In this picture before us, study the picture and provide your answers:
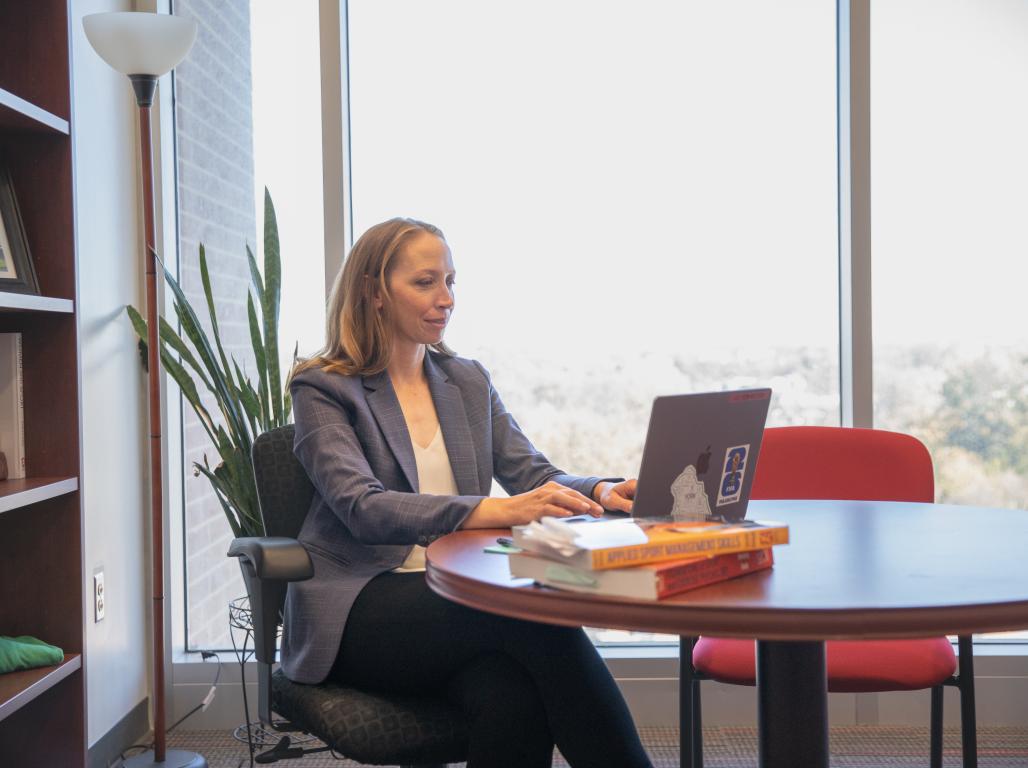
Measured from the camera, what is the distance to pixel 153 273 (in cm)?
263

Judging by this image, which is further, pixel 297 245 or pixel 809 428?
pixel 297 245

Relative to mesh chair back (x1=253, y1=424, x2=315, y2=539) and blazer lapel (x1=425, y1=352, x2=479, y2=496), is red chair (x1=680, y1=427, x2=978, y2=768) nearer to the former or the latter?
blazer lapel (x1=425, y1=352, x2=479, y2=496)

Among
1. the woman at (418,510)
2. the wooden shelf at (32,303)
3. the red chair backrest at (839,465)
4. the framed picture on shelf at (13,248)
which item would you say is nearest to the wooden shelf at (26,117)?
the framed picture on shelf at (13,248)

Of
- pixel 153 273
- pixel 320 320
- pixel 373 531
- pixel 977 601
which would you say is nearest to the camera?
pixel 977 601

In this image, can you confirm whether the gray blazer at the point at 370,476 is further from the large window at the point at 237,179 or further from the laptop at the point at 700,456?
the large window at the point at 237,179

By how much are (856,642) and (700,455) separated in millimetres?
842

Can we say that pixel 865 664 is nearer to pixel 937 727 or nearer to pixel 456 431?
pixel 937 727

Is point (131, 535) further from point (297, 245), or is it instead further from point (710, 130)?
point (710, 130)

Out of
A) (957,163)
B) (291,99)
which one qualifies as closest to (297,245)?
(291,99)

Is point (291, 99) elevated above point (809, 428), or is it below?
above

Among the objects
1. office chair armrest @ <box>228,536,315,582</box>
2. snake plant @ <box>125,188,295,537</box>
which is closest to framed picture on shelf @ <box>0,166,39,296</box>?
snake plant @ <box>125,188,295,537</box>

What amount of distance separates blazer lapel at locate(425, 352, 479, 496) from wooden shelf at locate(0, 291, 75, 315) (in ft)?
2.38

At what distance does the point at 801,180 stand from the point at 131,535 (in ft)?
7.20

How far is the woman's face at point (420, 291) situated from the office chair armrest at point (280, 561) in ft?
1.82
